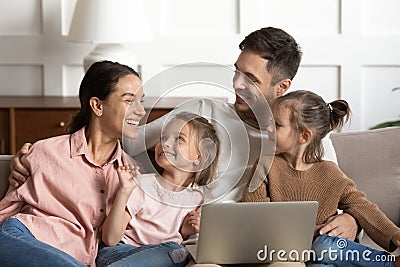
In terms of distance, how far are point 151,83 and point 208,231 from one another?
44 cm

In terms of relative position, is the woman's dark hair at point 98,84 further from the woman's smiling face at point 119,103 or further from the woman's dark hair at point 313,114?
the woman's dark hair at point 313,114

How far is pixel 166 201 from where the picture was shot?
246 centimetres

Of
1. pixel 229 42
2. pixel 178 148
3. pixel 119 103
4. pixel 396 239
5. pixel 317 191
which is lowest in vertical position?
pixel 396 239

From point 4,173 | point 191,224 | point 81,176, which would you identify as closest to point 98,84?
point 81,176

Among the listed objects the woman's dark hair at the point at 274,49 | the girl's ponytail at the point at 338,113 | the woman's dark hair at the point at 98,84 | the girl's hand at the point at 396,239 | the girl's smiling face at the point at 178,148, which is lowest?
the girl's hand at the point at 396,239

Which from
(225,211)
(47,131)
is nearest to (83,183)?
(225,211)

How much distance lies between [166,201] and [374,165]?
0.74 m

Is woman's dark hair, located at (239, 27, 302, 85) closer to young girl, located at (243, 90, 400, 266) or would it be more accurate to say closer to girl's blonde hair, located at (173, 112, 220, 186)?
young girl, located at (243, 90, 400, 266)

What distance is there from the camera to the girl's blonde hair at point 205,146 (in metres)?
2.39

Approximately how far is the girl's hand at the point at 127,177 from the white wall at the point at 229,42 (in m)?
1.68

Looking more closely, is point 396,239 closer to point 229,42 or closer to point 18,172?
point 18,172

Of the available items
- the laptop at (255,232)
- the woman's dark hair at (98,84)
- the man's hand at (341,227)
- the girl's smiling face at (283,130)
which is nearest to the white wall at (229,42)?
the woman's dark hair at (98,84)

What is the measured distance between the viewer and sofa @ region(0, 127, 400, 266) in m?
2.78

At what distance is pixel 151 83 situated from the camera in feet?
7.67
